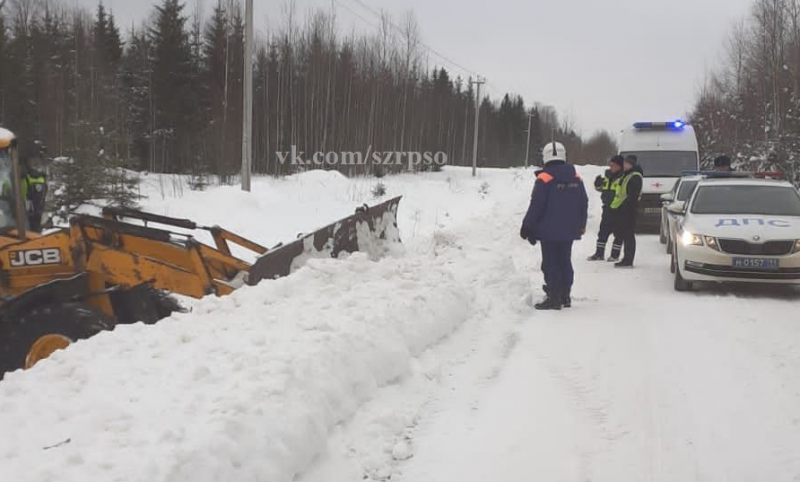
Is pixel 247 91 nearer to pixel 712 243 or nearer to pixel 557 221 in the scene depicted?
pixel 557 221

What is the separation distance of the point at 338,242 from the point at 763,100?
3716cm

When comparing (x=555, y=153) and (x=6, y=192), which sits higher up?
(x=555, y=153)

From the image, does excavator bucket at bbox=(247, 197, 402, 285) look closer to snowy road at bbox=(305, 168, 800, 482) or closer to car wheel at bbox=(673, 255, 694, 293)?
snowy road at bbox=(305, 168, 800, 482)

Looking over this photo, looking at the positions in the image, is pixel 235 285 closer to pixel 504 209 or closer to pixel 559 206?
pixel 559 206

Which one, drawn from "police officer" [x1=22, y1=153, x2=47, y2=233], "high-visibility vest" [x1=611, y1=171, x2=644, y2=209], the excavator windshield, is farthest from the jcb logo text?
"high-visibility vest" [x1=611, y1=171, x2=644, y2=209]

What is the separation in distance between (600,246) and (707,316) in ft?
14.7

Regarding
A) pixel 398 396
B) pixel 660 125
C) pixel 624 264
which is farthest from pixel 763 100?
pixel 398 396

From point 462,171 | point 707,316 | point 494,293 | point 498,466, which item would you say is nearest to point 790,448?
point 498,466

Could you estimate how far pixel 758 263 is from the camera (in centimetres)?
823

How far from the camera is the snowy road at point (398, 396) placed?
3.17 m

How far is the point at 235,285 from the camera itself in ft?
19.8

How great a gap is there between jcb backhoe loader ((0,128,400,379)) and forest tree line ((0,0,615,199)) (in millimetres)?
28930

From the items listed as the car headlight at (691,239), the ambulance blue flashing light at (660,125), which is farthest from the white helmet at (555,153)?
the ambulance blue flashing light at (660,125)

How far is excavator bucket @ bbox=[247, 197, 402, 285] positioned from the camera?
6.36m
